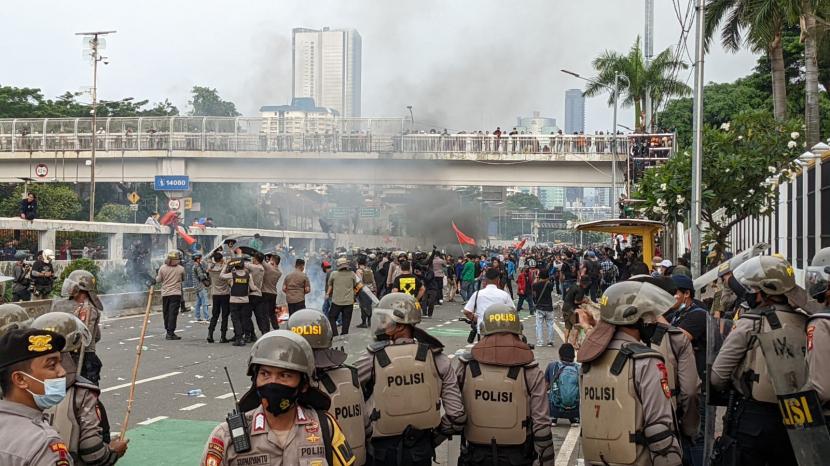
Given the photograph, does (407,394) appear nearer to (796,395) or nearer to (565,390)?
(796,395)

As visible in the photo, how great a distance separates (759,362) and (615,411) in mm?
1091

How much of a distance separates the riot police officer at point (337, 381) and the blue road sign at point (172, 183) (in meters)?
38.2

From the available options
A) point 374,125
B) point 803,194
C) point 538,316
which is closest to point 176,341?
point 538,316

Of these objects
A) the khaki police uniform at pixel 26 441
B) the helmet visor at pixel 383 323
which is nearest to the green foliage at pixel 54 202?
the helmet visor at pixel 383 323

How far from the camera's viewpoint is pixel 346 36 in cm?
8112

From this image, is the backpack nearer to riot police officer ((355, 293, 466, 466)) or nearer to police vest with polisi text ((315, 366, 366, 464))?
riot police officer ((355, 293, 466, 466))

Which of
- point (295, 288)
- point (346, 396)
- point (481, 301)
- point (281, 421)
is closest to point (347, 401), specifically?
point (346, 396)

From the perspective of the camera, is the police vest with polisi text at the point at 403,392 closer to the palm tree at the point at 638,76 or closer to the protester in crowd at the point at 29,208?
the protester in crowd at the point at 29,208

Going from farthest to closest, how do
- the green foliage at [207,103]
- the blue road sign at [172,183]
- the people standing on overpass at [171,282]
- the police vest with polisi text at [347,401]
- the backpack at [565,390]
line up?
the green foliage at [207,103]
the blue road sign at [172,183]
the people standing on overpass at [171,282]
the backpack at [565,390]
the police vest with polisi text at [347,401]

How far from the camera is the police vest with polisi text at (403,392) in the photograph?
568 cm

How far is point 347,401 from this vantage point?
5172 mm

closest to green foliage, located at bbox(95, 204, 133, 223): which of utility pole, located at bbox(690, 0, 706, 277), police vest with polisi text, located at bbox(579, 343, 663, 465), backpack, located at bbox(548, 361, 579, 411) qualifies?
utility pole, located at bbox(690, 0, 706, 277)

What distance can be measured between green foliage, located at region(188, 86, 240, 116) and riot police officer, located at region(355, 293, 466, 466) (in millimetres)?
68381

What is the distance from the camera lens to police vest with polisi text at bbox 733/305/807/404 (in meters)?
5.46
